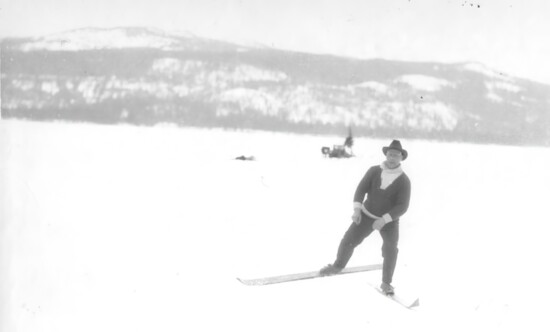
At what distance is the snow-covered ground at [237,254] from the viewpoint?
2.96 metres

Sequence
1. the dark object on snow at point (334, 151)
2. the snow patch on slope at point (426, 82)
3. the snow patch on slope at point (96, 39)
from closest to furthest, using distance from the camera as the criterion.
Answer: the snow patch on slope at point (96, 39)
the snow patch on slope at point (426, 82)
the dark object on snow at point (334, 151)

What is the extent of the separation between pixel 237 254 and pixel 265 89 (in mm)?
1640

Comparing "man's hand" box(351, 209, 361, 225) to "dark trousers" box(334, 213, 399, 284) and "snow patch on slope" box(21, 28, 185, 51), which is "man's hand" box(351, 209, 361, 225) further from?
"snow patch on slope" box(21, 28, 185, 51)

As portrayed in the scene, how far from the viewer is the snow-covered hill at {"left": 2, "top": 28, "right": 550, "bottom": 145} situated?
362cm

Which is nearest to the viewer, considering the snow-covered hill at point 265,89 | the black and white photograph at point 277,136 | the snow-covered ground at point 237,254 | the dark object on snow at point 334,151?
the snow-covered ground at point 237,254

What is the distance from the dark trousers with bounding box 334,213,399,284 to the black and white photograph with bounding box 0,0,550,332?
0.04ft

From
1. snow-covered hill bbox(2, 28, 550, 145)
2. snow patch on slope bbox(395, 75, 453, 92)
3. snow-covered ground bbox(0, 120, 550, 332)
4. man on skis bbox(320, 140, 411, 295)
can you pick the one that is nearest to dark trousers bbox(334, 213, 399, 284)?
man on skis bbox(320, 140, 411, 295)

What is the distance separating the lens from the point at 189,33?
353 cm

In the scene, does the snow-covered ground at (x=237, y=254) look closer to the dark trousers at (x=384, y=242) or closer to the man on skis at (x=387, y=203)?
the dark trousers at (x=384, y=242)

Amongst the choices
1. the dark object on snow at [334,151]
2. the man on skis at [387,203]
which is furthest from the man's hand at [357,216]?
the dark object on snow at [334,151]

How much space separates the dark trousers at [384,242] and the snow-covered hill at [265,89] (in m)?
1.19

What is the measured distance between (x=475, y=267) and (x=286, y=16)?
2641mm

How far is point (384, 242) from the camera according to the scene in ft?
10.7

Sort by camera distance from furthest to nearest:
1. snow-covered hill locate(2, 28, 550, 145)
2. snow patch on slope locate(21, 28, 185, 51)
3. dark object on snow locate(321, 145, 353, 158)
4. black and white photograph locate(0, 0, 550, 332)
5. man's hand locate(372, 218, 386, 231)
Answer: dark object on snow locate(321, 145, 353, 158)
snow-covered hill locate(2, 28, 550, 145)
snow patch on slope locate(21, 28, 185, 51)
man's hand locate(372, 218, 386, 231)
black and white photograph locate(0, 0, 550, 332)
